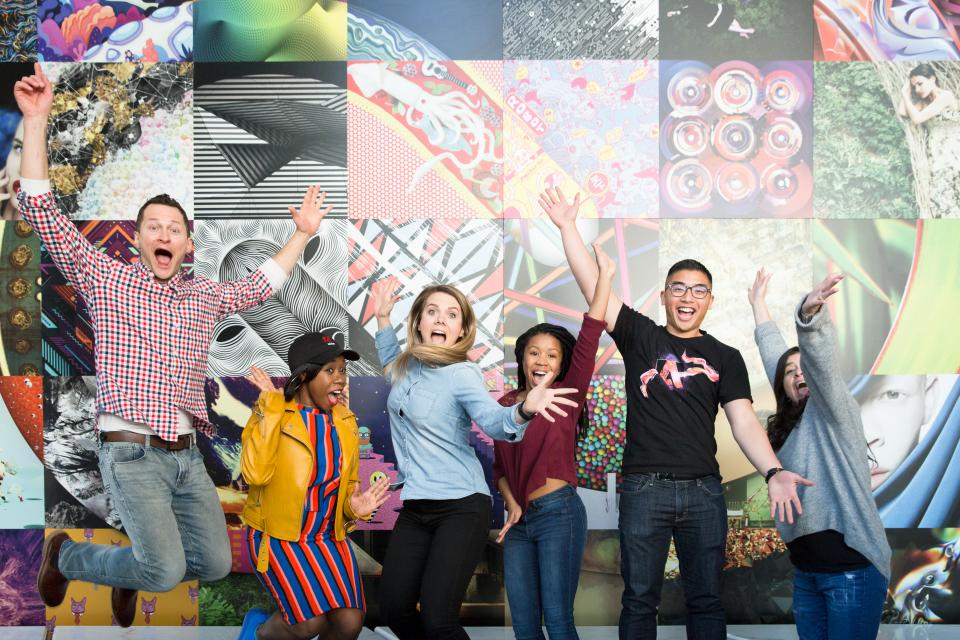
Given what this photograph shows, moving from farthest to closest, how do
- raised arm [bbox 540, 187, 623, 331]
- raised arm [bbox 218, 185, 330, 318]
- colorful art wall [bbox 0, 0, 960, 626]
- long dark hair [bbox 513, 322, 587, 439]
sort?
colorful art wall [bbox 0, 0, 960, 626], raised arm [bbox 218, 185, 330, 318], long dark hair [bbox 513, 322, 587, 439], raised arm [bbox 540, 187, 623, 331]

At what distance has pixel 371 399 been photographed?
467 cm

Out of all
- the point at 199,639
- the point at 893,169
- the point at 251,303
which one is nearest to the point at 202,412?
the point at 251,303

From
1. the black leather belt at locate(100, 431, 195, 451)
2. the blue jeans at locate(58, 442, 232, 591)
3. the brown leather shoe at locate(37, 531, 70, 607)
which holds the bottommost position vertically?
the brown leather shoe at locate(37, 531, 70, 607)

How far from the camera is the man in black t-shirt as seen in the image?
3357 mm

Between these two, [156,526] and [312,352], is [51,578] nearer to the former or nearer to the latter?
[156,526]

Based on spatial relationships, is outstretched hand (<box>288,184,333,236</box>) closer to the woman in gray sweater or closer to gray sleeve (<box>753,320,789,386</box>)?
gray sleeve (<box>753,320,789,386</box>)

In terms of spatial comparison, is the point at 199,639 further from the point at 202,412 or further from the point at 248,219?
the point at 248,219

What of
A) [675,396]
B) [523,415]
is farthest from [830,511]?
[523,415]

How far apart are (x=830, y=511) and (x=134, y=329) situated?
274 cm

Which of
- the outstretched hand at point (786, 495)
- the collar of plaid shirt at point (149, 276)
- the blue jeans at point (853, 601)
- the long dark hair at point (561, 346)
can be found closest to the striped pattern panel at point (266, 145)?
the collar of plaid shirt at point (149, 276)

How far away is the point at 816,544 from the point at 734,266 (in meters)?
1.90

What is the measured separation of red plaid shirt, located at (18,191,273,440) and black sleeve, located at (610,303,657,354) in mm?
1762

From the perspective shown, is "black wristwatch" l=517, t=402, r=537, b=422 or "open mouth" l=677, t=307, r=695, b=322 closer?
"black wristwatch" l=517, t=402, r=537, b=422

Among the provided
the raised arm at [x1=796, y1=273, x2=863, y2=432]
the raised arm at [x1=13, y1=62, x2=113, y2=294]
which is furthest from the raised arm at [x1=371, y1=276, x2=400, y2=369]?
the raised arm at [x1=796, y1=273, x2=863, y2=432]
